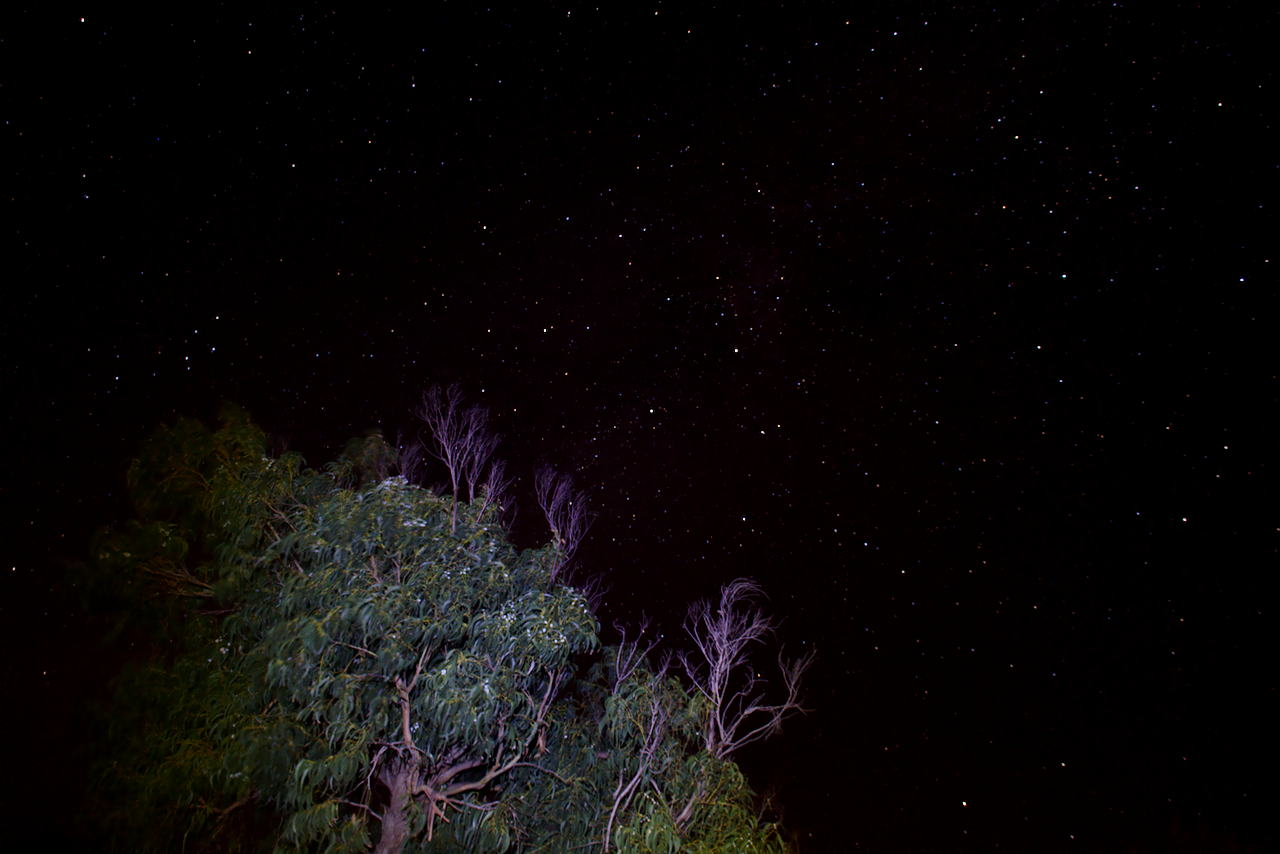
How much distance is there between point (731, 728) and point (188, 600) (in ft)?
20.8

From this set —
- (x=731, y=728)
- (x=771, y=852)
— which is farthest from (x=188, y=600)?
(x=771, y=852)

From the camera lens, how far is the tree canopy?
22.7ft

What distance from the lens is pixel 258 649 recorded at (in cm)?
707

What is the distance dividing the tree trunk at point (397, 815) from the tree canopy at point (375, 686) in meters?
0.03

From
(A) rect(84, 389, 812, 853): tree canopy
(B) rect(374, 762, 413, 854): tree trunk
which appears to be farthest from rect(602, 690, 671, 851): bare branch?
(B) rect(374, 762, 413, 854): tree trunk

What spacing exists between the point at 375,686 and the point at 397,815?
1864mm

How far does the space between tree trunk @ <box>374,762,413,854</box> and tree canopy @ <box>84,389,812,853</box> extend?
0.10 feet

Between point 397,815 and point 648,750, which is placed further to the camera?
point 397,815

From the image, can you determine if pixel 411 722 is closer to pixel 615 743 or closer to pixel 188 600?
pixel 615 743

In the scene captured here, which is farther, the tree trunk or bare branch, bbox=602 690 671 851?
the tree trunk

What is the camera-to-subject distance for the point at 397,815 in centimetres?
802

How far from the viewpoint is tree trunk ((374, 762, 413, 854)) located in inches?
308

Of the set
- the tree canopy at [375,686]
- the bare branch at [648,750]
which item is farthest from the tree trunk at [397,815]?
the bare branch at [648,750]

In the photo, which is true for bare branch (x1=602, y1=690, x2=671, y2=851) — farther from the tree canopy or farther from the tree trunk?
the tree trunk
